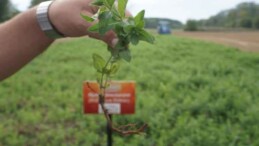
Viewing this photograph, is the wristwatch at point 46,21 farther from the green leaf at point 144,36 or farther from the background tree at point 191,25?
the background tree at point 191,25

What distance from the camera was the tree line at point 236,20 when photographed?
28044 mm

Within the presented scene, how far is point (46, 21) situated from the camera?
3.04 feet

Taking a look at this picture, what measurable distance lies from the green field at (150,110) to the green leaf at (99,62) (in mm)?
1418

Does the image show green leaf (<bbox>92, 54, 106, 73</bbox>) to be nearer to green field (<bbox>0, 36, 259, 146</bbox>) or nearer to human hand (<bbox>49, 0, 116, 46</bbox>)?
human hand (<bbox>49, 0, 116, 46</bbox>)

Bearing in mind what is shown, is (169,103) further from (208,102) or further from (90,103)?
(90,103)

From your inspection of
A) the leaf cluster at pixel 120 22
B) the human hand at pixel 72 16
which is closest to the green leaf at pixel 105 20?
the leaf cluster at pixel 120 22

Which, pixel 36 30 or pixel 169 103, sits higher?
pixel 36 30

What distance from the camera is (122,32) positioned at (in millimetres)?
380

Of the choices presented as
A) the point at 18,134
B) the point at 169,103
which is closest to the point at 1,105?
the point at 18,134

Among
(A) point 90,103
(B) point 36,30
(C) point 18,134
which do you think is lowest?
(C) point 18,134

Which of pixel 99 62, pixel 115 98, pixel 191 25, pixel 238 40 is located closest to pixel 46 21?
pixel 99 62

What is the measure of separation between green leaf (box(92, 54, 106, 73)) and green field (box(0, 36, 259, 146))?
4.65 feet

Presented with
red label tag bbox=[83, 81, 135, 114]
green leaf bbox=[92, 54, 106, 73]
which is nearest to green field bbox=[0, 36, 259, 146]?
red label tag bbox=[83, 81, 135, 114]

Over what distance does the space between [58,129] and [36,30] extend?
7.91ft
